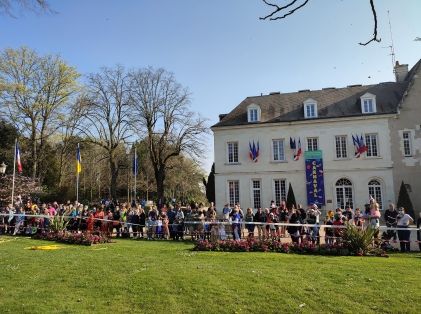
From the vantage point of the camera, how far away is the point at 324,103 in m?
32.1

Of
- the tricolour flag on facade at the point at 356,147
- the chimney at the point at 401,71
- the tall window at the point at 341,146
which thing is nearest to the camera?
the tricolour flag on facade at the point at 356,147

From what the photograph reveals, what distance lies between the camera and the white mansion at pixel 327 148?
29375 mm

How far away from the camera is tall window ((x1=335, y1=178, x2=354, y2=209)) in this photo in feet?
97.8

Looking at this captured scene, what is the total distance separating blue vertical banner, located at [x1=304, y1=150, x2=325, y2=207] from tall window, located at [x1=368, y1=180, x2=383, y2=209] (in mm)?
3422

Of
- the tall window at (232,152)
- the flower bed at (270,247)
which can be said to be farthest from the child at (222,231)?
the tall window at (232,152)

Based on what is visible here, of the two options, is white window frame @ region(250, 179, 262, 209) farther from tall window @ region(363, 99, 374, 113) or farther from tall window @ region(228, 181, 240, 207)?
tall window @ region(363, 99, 374, 113)

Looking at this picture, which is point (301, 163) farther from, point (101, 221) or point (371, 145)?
point (101, 221)

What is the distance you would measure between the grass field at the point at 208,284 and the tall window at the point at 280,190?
65.0 feet

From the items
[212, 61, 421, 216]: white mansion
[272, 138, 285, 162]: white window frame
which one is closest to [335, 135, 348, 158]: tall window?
[212, 61, 421, 216]: white mansion

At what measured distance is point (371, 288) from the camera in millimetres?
7559

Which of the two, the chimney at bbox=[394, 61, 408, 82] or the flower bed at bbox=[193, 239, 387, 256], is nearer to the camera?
the flower bed at bbox=[193, 239, 387, 256]

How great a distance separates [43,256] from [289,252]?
7417 millimetres

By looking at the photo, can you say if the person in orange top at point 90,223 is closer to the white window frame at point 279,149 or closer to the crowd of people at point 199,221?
the crowd of people at point 199,221

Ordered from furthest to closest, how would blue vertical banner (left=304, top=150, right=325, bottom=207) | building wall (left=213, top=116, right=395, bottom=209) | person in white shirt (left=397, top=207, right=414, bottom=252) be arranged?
blue vertical banner (left=304, top=150, right=325, bottom=207) → building wall (left=213, top=116, right=395, bottom=209) → person in white shirt (left=397, top=207, right=414, bottom=252)
